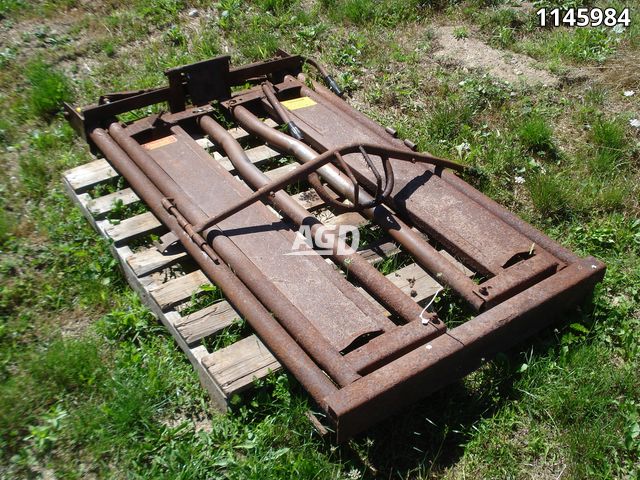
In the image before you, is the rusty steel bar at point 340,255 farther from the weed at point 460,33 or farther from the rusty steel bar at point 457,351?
the weed at point 460,33

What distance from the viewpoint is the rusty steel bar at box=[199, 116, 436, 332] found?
3.21m

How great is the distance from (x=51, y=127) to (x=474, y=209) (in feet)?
10.8

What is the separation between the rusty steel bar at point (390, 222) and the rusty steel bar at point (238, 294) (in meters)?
0.82

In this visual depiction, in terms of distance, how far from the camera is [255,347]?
325 cm

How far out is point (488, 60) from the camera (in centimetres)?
569

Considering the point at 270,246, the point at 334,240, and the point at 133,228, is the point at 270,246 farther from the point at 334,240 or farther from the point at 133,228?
the point at 133,228

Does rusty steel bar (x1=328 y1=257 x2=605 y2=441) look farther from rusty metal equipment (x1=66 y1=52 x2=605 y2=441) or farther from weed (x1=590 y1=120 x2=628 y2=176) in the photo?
weed (x1=590 y1=120 x2=628 y2=176)

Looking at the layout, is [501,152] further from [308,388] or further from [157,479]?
[157,479]

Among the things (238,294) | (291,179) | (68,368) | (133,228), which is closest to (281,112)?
(291,179)

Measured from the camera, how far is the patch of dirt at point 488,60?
5.41m

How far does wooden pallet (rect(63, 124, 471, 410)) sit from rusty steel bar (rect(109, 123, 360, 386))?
9.8 inches

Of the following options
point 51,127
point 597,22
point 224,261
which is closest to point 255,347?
point 224,261

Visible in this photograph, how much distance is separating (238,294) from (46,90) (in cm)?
313

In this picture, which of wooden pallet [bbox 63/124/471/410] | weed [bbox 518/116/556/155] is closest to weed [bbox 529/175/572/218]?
weed [bbox 518/116/556/155]
